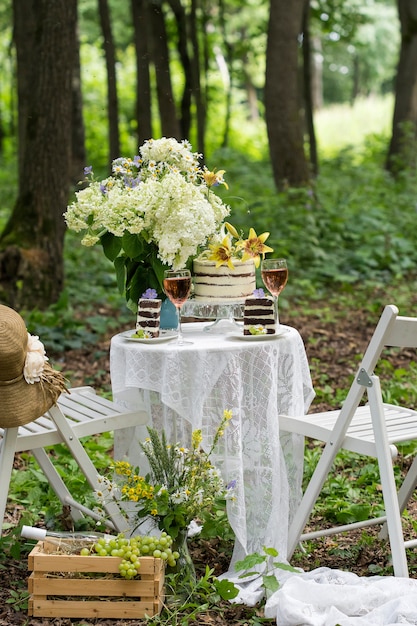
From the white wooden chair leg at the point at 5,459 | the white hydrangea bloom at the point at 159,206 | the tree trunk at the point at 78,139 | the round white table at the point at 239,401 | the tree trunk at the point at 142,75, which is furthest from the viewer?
the tree trunk at the point at 78,139

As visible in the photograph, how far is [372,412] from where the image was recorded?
3.70m

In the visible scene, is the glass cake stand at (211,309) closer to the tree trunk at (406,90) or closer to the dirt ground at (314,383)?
the dirt ground at (314,383)

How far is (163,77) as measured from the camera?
12.7m

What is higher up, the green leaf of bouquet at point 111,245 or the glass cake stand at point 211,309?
the green leaf of bouquet at point 111,245

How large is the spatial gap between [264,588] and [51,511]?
4.02 feet

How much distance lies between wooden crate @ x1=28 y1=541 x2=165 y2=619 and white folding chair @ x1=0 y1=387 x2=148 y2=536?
14.3 inches

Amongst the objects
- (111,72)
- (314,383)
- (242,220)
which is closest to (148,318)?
(314,383)

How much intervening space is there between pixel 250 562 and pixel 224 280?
46.5 inches

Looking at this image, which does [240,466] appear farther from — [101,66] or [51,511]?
[101,66]

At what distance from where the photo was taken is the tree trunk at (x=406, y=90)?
52.5 ft

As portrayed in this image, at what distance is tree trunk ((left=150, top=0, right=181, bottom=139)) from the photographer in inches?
497

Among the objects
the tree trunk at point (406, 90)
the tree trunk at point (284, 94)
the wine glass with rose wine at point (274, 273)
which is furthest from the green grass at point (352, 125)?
the wine glass with rose wine at point (274, 273)

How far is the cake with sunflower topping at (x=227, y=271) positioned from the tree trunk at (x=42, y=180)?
4.85m

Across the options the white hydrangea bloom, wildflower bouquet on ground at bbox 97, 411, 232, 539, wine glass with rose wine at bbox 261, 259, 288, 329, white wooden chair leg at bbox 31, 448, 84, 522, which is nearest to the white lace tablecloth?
wildflower bouquet on ground at bbox 97, 411, 232, 539
